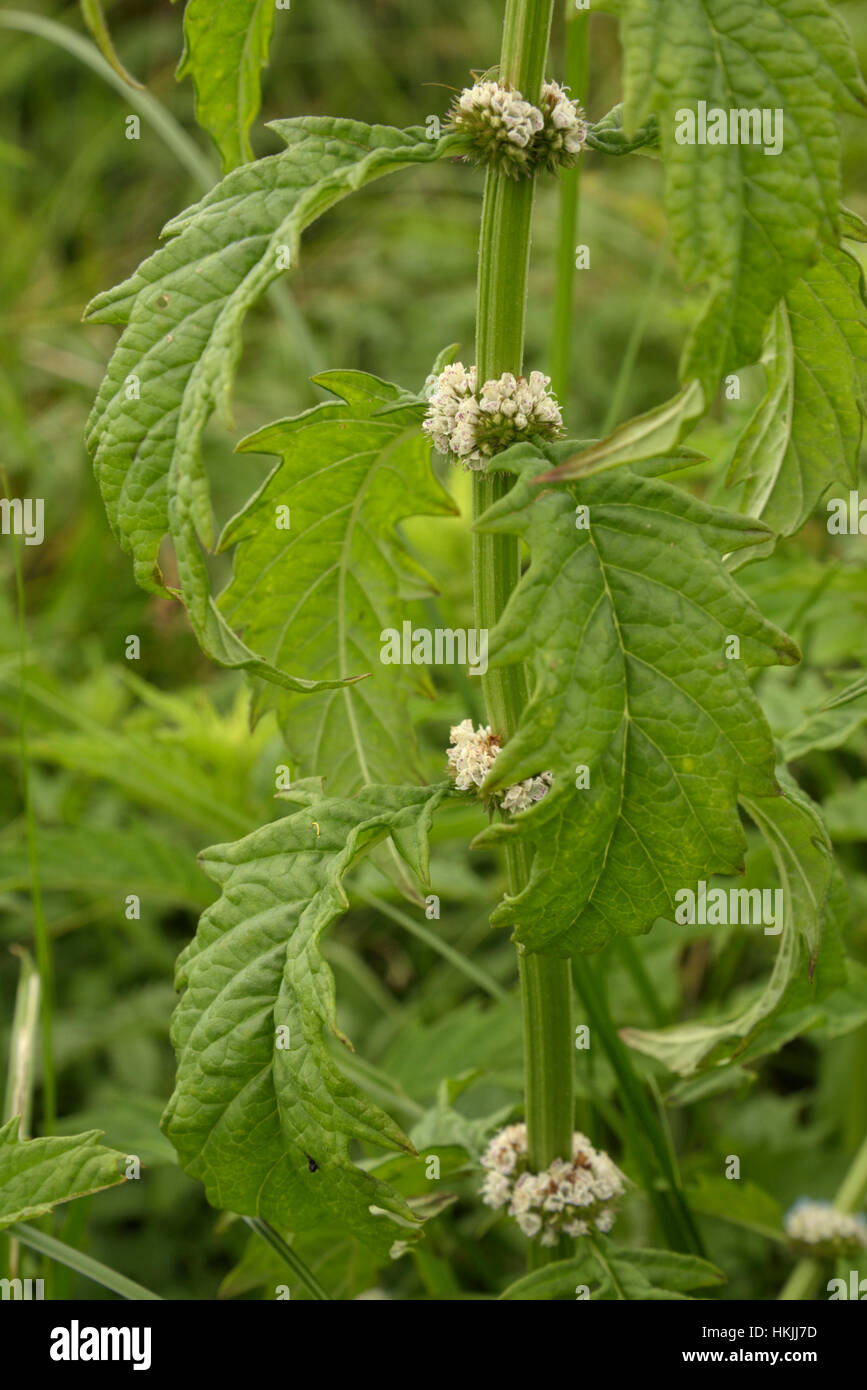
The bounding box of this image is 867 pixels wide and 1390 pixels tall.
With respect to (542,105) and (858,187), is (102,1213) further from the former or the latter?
(858,187)

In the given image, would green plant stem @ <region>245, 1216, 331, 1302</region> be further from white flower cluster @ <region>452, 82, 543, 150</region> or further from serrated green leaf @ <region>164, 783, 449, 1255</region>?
white flower cluster @ <region>452, 82, 543, 150</region>

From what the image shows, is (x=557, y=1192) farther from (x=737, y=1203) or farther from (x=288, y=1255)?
(x=737, y=1203)

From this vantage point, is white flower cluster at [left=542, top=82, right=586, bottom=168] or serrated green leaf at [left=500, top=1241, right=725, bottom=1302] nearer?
white flower cluster at [left=542, top=82, right=586, bottom=168]

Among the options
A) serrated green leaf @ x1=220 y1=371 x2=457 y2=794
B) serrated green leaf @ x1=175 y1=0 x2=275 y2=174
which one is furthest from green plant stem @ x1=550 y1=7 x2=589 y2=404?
serrated green leaf @ x1=175 y1=0 x2=275 y2=174

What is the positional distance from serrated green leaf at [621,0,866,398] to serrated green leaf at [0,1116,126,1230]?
0.94 m

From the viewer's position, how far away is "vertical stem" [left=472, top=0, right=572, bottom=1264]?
1.10m

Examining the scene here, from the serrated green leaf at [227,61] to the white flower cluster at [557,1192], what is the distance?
108 cm

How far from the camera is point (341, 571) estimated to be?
4.66 ft

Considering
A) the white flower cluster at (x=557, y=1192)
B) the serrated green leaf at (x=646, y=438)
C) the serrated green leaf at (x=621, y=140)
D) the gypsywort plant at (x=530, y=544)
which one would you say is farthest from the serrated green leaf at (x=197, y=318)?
the white flower cluster at (x=557, y=1192)

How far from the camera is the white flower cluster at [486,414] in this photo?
44.6 inches

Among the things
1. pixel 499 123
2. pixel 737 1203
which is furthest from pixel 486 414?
pixel 737 1203

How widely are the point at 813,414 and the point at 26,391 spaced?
10.1 ft

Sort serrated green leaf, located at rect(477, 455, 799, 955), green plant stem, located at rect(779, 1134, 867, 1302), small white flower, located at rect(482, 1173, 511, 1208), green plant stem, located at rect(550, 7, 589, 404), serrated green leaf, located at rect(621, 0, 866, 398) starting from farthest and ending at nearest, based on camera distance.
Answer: green plant stem, located at rect(779, 1134, 867, 1302), green plant stem, located at rect(550, 7, 589, 404), small white flower, located at rect(482, 1173, 511, 1208), serrated green leaf, located at rect(477, 455, 799, 955), serrated green leaf, located at rect(621, 0, 866, 398)

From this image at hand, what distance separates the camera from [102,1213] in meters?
2.26
